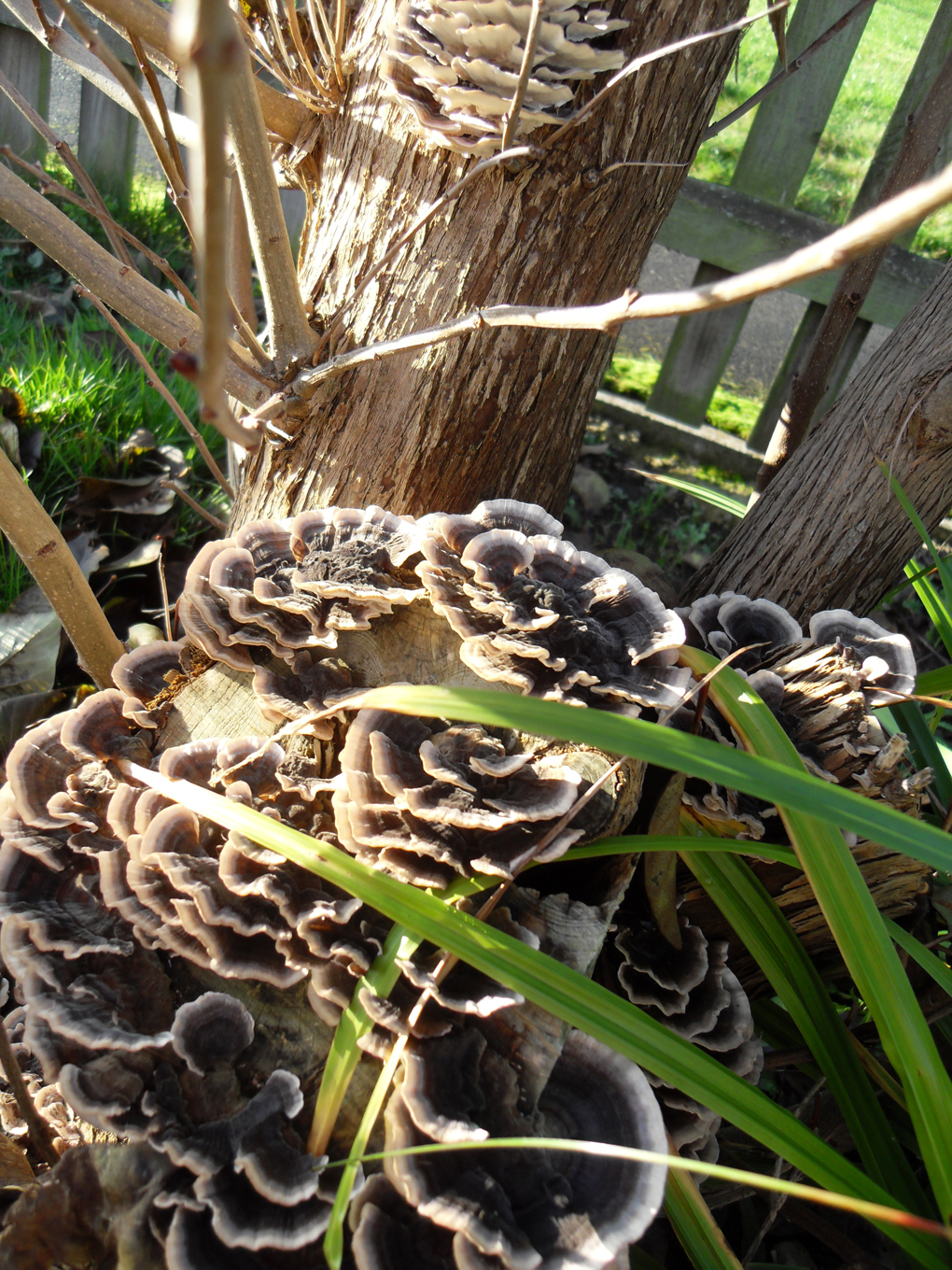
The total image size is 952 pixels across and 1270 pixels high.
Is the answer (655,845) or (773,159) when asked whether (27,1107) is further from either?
(773,159)

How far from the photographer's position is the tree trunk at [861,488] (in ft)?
5.86

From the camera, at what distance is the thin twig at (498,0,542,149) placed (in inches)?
46.3

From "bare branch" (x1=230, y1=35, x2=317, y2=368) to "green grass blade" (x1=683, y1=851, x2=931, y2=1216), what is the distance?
1318mm

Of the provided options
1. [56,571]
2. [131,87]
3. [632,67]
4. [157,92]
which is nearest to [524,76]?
[632,67]

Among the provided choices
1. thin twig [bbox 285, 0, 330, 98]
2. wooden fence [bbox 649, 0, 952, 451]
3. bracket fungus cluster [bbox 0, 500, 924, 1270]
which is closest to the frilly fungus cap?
bracket fungus cluster [bbox 0, 500, 924, 1270]

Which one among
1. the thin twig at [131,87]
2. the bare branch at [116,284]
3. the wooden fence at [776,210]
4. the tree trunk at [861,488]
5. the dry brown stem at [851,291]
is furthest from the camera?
the wooden fence at [776,210]

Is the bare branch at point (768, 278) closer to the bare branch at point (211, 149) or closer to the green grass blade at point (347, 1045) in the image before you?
the bare branch at point (211, 149)

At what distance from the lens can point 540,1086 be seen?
3.80ft

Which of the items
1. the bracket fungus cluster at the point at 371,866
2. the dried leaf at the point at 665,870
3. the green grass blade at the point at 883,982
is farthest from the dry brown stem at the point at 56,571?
the green grass blade at the point at 883,982

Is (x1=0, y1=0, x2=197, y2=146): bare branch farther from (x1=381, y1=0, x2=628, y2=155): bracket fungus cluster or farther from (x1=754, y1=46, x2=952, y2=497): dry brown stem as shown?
(x1=754, y1=46, x2=952, y2=497): dry brown stem

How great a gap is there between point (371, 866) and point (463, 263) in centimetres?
123

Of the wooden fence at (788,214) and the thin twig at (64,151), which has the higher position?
the wooden fence at (788,214)

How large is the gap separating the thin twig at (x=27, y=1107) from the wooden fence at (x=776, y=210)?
4166mm

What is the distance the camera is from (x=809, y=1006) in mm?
1440
